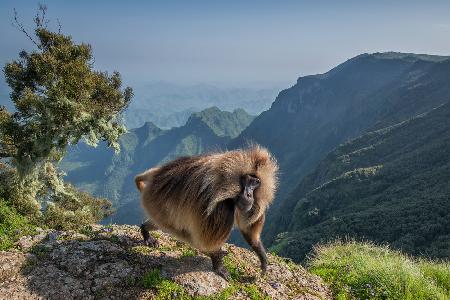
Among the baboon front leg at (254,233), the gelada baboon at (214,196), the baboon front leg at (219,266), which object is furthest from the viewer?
the baboon front leg at (219,266)

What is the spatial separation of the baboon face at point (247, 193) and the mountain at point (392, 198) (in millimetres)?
51513

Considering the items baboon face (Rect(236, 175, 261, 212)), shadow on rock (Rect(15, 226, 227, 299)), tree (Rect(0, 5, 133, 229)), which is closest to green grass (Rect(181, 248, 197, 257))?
shadow on rock (Rect(15, 226, 227, 299))

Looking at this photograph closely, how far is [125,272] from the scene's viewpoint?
7934 millimetres

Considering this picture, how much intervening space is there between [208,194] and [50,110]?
15.4m

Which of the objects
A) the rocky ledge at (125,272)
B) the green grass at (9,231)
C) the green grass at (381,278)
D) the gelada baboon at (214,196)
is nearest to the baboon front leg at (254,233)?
the gelada baboon at (214,196)

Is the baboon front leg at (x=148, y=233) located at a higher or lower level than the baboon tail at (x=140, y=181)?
lower

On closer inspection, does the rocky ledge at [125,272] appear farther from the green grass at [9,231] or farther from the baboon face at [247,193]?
the baboon face at [247,193]

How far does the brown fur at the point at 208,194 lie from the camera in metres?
7.18

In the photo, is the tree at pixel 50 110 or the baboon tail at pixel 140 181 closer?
the baboon tail at pixel 140 181

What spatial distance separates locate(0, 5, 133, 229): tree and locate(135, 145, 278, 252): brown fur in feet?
41.0

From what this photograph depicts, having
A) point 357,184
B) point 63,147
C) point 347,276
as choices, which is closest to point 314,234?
point 357,184

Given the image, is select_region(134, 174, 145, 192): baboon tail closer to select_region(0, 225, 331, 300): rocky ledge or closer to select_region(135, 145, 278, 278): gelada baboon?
select_region(135, 145, 278, 278): gelada baboon

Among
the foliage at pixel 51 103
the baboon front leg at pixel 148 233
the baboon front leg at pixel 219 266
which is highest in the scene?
the foliage at pixel 51 103

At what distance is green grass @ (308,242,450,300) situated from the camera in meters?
9.62
